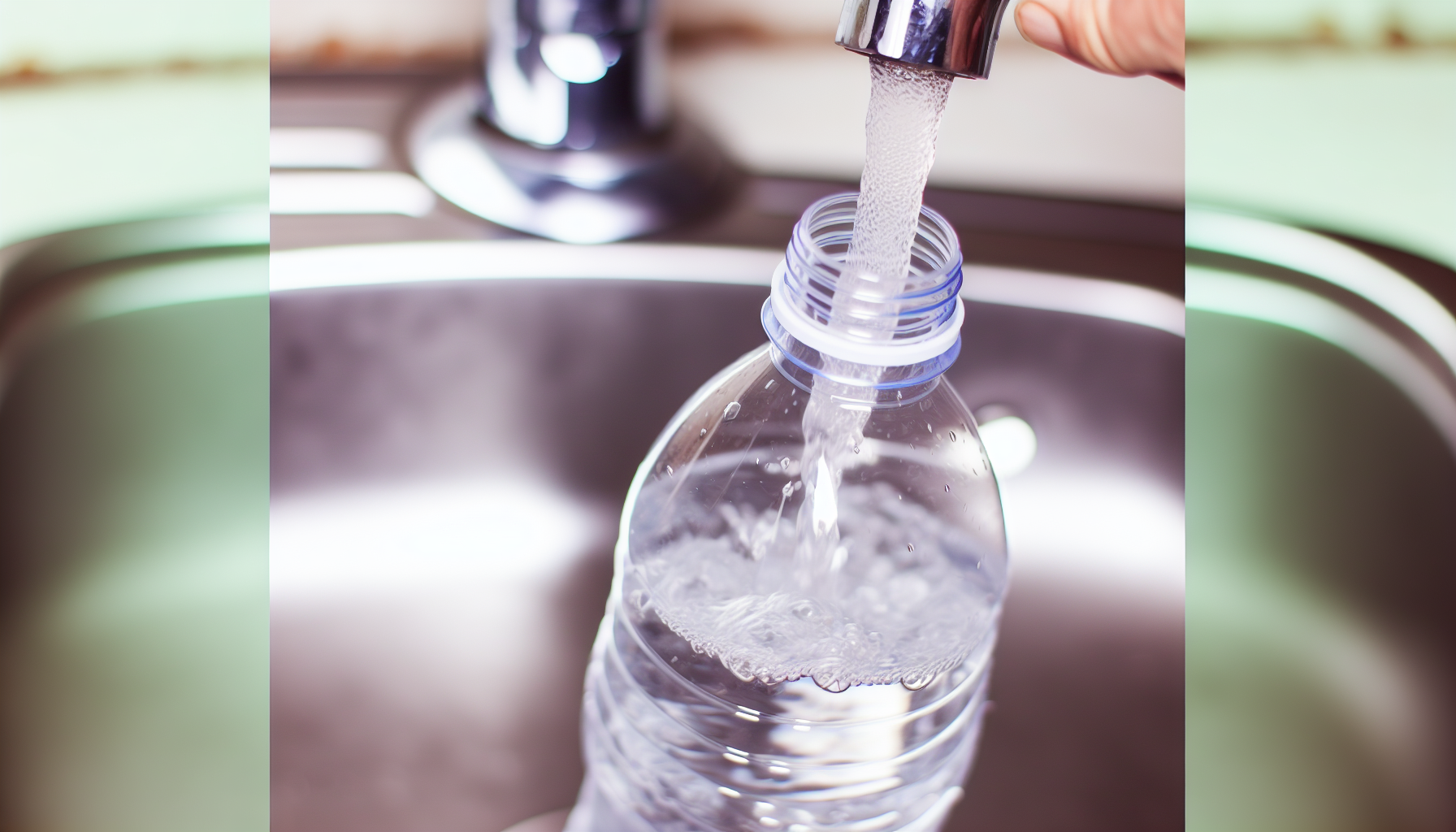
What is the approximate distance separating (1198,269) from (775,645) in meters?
0.42

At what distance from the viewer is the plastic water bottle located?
608mm

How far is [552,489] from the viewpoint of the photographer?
2.71ft

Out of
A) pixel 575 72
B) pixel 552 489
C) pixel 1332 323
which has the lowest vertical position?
pixel 552 489

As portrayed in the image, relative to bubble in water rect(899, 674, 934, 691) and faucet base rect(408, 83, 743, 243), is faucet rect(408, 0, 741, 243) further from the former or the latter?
bubble in water rect(899, 674, 934, 691)

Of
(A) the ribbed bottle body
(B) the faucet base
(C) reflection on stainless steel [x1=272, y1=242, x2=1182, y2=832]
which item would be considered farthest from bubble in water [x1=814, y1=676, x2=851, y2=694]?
(B) the faucet base

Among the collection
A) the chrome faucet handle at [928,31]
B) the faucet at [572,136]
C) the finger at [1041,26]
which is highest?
the chrome faucet handle at [928,31]

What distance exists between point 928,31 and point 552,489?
1.67ft

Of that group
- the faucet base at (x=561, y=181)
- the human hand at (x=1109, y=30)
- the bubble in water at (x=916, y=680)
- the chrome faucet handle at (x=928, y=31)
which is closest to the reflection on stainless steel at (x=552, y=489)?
the faucet base at (x=561, y=181)

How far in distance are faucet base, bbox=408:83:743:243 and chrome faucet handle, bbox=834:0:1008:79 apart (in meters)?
0.40

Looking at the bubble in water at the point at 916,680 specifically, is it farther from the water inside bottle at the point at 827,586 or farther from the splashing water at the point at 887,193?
the splashing water at the point at 887,193

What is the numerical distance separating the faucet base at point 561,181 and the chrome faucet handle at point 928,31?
0.40 metres

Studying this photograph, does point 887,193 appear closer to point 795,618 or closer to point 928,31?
point 928,31

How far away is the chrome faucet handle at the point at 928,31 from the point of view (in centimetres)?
39

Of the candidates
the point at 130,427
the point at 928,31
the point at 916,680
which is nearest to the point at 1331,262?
the point at 916,680
